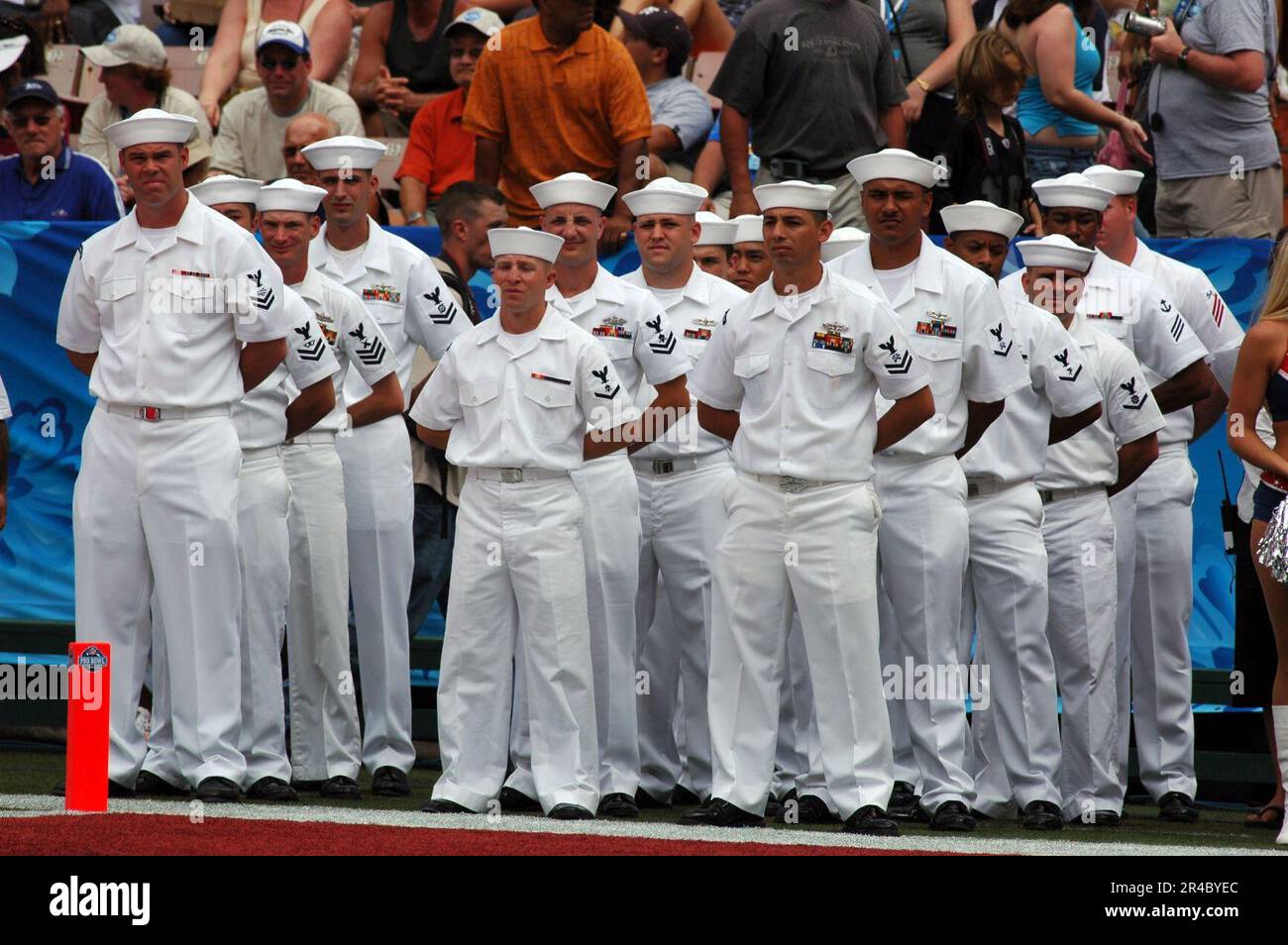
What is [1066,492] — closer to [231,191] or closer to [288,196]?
[288,196]

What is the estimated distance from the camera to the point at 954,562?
8758 millimetres

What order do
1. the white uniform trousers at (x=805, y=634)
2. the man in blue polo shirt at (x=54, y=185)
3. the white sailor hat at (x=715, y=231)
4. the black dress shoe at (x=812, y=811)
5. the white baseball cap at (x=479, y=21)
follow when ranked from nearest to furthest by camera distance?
the white uniform trousers at (x=805, y=634) → the black dress shoe at (x=812, y=811) → the white sailor hat at (x=715, y=231) → the man in blue polo shirt at (x=54, y=185) → the white baseball cap at (x=479, y=21)

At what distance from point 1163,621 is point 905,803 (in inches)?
65.7

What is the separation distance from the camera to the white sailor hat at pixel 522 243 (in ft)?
28.0

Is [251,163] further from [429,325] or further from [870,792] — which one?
[870,792]

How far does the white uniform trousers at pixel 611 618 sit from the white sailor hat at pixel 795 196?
1.31 m

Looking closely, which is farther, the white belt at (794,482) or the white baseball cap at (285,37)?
the white baseball cap at (285,37)

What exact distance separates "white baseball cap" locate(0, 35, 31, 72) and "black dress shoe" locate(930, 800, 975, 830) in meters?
7.21

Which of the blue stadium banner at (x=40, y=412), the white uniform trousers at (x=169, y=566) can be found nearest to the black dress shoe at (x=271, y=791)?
the white uniform trousers at (x=169, y=566)

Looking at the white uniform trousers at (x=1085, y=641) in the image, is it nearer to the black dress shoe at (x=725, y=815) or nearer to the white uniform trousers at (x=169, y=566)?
the black dress shoe at (x=725, y=815)

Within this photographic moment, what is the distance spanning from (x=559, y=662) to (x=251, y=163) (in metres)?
5.02

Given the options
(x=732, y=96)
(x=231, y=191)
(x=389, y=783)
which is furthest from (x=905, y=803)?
(x=732, y=96)

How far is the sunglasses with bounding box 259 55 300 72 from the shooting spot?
12.2m

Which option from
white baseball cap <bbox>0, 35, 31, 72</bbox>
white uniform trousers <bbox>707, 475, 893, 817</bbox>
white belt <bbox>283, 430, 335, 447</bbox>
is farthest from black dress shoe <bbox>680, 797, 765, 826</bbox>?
white baseball cap <bbox>0, 35, 31, 72</bbox>
